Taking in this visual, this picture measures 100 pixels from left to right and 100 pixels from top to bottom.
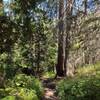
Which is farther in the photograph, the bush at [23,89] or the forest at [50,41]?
the forest at [50,41]

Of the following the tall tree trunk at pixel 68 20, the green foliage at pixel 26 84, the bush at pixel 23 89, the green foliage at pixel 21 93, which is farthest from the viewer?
the tall tree trunk at pixel 68 20

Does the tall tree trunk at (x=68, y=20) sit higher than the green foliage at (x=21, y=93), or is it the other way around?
the tall tree trunk at (x=68, y=20)

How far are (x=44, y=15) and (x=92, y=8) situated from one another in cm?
543

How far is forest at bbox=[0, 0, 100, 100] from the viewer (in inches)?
446

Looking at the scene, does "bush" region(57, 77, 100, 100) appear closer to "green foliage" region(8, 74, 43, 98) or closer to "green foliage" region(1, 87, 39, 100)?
"green foliage" region(1, 87, 39, 100)

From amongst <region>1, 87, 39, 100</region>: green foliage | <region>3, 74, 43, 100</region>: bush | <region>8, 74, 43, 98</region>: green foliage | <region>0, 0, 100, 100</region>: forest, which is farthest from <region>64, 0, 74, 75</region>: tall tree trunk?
<region>1, 87, 39, 100</region>: green foliage

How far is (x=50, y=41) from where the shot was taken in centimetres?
2138

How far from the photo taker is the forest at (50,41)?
1133 cm

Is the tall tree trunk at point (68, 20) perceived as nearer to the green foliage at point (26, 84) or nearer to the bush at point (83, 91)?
the green foliage at point (26, 84)

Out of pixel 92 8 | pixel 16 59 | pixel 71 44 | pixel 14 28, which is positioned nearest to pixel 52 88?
pixel 71 44

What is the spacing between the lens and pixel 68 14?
55.6 ft

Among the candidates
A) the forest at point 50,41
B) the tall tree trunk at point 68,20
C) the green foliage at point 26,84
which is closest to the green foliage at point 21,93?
the forest at point 50,41

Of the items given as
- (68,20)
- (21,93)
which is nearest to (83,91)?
(21,93)

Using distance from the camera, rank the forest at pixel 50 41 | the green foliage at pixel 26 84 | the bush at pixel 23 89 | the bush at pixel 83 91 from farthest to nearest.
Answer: the green foliage at pixel 26 84, the forest at pixel 50 41, the bush at pixel 23 89, the bush at pixel 83 91
